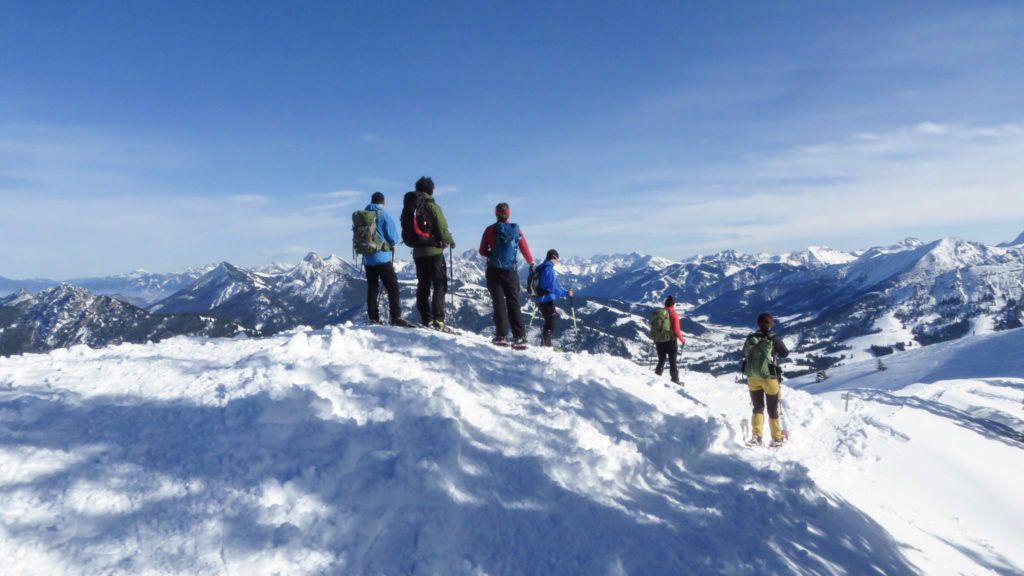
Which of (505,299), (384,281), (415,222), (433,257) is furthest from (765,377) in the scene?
(384,281)

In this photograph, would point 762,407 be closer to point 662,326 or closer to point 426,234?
point 662,326

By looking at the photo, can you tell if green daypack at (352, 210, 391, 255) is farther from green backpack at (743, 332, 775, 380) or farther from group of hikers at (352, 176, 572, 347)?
green backpack at (743, 332, 775, 380)

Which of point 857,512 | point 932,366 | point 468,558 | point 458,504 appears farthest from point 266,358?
point 932,366

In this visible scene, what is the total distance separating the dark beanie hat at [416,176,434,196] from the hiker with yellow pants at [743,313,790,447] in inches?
341

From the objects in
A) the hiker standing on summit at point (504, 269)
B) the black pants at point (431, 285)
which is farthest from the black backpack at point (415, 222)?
the hiker standing on summit at point (504, 269)

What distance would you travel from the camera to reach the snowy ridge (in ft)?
17.3

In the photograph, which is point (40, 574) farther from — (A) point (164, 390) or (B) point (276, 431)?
(A) point (164, 390)

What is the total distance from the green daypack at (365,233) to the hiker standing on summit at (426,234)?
79 cm

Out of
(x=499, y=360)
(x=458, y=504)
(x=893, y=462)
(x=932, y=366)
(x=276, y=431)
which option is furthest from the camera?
(x=932, y=366)

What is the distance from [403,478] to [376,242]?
24.0ft

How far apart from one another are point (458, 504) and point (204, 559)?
282 cm

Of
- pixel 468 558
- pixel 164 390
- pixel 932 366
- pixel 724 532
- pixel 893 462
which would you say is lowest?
pixel 932 366

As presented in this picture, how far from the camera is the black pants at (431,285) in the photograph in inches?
478

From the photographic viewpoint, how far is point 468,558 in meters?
5.39
